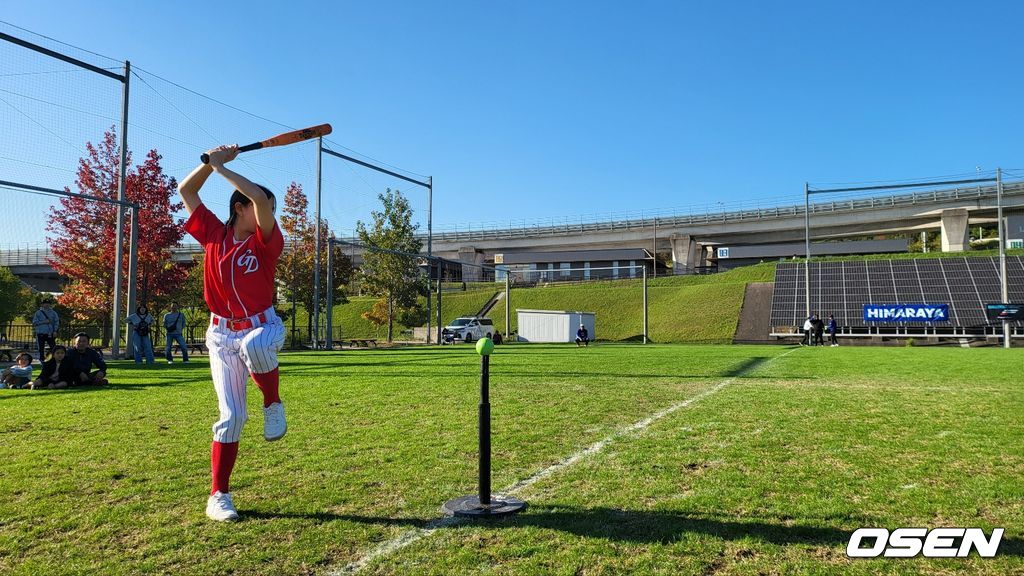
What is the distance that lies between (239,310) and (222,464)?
946 mm

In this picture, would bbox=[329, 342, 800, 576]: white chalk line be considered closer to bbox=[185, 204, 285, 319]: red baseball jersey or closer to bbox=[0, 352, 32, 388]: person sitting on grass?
bbox=[185, 204, 285, 319]: red baseball jersey

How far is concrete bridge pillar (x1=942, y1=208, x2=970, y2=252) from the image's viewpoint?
2071 inches

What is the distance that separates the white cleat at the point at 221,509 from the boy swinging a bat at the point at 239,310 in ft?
0.20

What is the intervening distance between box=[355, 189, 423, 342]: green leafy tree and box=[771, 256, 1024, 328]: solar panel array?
21633 mm

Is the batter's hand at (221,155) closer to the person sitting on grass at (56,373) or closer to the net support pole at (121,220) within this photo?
the person sitting on grass at (56,373)

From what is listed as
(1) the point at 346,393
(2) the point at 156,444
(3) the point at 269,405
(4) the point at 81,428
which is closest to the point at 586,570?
(3) the point at 269,405

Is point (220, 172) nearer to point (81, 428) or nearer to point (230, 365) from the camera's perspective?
point (230, 365)

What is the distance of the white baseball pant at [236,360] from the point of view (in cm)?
399

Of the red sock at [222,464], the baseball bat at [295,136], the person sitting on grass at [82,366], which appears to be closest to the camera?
the red sock at [222,464]

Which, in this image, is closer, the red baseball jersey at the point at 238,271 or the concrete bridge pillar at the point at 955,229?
the red baseball jersey at the point at 238,271

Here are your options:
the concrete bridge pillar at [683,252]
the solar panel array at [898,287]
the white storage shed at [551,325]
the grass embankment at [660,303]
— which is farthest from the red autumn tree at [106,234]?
the concrete bridge pillar at [683,252]

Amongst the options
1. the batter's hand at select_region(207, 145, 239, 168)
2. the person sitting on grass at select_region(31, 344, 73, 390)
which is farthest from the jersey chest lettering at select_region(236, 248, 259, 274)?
the person sitting on grass at select_region(31, 344, 73, 390)

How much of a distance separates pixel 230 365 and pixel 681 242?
63875 mm

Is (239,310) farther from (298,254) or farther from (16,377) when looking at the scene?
(298,254)
